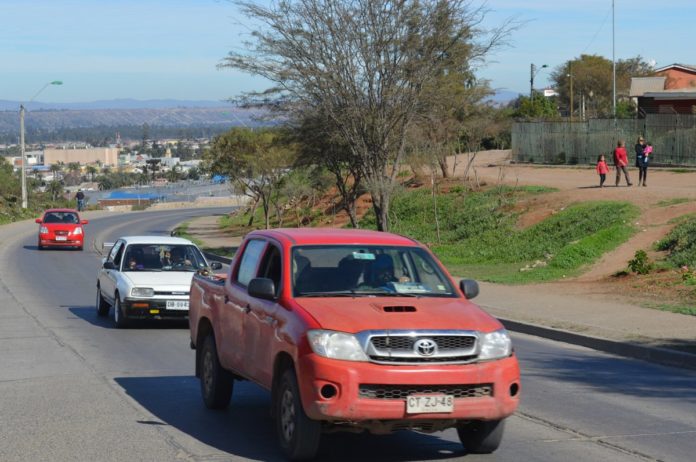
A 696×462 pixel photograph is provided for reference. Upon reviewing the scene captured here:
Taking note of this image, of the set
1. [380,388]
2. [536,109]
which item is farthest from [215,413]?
[536,109]

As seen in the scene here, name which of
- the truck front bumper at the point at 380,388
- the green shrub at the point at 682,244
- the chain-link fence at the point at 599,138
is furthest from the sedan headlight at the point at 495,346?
the chain-link fence at the point at 599,138

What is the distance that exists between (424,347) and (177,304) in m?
10.4

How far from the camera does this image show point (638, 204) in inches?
1232

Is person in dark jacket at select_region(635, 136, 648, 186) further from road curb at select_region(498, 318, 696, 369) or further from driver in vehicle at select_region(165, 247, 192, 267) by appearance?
driver in vehicle at select_region(165, 247, 192, 267)

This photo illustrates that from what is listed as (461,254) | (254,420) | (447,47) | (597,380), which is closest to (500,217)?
(461,254)

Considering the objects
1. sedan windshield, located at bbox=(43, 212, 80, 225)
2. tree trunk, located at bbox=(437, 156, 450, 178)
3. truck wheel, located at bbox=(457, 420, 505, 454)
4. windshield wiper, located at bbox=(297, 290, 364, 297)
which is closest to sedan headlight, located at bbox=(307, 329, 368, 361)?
windshield wiper, located at bbox=(297, 290, 364, 297)

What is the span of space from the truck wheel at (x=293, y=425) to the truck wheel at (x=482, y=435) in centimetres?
115

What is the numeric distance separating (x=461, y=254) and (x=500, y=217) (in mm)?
4231

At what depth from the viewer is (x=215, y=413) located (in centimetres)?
1023

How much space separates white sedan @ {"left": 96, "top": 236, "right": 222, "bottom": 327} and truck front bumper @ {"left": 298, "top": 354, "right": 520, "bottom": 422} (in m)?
10.1

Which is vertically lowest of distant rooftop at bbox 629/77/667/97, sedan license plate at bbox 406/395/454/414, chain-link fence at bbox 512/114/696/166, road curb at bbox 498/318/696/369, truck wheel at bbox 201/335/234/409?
road curb at bbox 498/318/696/369

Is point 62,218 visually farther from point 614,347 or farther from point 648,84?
point 648,84

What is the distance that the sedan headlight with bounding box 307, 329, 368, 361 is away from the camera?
7.62m

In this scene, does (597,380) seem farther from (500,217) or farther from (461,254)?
(500,217)
